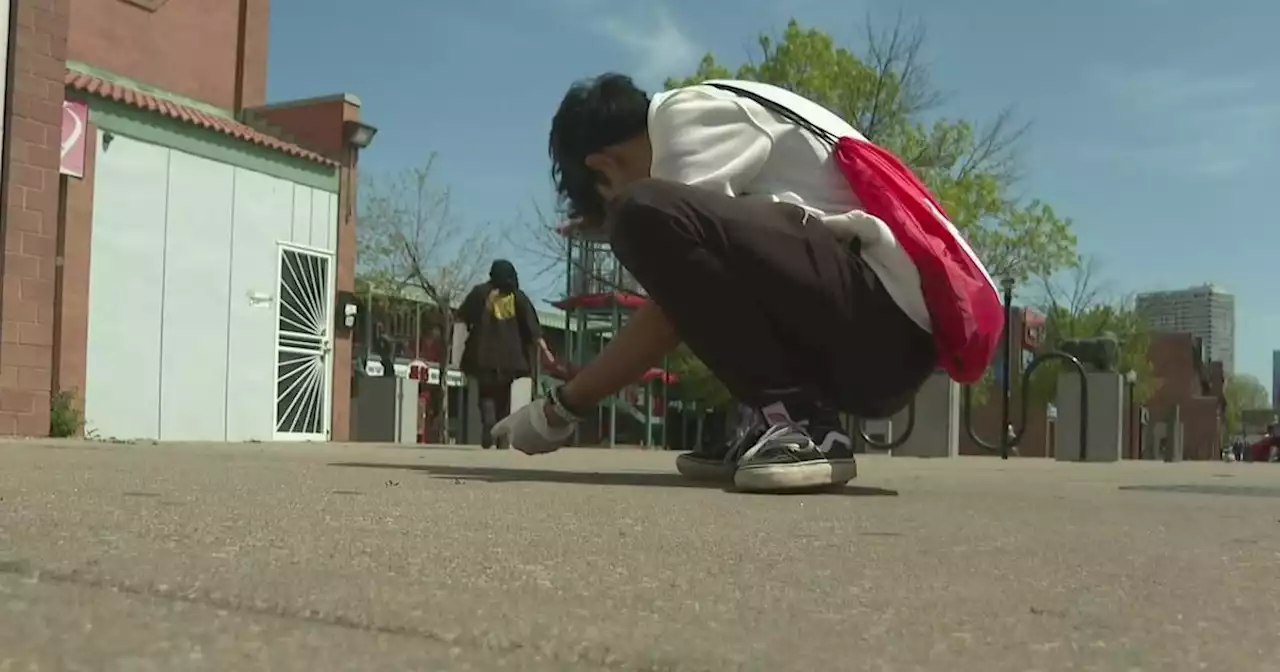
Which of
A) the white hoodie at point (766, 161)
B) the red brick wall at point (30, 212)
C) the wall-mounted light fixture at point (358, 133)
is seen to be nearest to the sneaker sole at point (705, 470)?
the white hoodie at point (766, 161)

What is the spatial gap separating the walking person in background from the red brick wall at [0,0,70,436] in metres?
3.31

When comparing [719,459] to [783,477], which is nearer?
[783,477]

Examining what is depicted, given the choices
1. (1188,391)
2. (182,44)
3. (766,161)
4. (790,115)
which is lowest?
(766,161)

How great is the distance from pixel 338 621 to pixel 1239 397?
363 ft

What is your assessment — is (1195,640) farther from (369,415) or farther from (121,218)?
(369,415)

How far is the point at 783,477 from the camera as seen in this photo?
335cm

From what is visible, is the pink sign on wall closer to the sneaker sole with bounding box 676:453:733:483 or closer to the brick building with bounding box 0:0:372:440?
the brick building with bounding box 0:0:372:440

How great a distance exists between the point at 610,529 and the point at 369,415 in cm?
1684

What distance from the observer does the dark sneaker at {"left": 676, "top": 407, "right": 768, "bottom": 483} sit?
3929 mm

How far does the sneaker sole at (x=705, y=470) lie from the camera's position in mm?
4113

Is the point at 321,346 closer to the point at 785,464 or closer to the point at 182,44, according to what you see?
the point at 182,44

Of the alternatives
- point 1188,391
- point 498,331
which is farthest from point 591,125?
point 1188,391

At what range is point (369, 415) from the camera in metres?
18.9

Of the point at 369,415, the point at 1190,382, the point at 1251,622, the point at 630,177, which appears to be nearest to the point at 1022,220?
the point at 369,415
